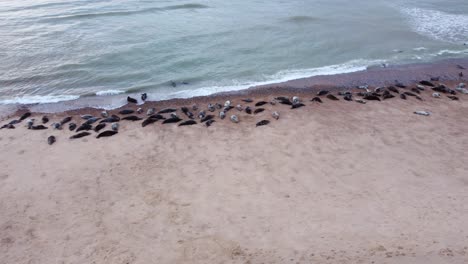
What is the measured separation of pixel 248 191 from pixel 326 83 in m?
6.45

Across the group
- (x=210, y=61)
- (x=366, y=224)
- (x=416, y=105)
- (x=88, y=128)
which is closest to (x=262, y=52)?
(x=210, y=61)

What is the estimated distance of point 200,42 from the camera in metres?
15.6

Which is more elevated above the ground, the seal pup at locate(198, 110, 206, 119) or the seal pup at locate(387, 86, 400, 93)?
the seal pup at locate(387, 86, 400, 93)

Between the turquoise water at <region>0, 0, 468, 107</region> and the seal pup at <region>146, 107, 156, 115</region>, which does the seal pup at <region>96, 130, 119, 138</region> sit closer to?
the seal pup at <region>146, 107, 156, 115</region>

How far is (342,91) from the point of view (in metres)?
11.5

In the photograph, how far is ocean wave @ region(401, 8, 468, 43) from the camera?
16.5 meters

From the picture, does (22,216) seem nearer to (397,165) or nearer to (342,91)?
(397,165)

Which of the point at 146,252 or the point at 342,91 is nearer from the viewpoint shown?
the point at 146,252

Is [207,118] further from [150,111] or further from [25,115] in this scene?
[25,115]

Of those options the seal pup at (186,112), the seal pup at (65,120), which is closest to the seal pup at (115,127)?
the seal pup at (65,120)

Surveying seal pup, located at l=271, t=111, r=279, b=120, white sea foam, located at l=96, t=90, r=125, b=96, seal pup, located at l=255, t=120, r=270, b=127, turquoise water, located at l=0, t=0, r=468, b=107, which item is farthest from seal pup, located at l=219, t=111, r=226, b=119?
white sea foam, located at l=96, t=90, r=125, b=96

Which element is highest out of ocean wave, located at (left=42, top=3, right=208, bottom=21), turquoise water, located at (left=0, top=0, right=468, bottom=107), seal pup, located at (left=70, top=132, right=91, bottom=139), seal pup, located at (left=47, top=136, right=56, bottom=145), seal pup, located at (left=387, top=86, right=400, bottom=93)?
ocean wave, located at (left=42, top=3, right=208, bottom=21)

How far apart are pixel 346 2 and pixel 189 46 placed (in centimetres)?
1157

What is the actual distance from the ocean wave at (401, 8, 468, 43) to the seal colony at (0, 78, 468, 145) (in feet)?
19.7
